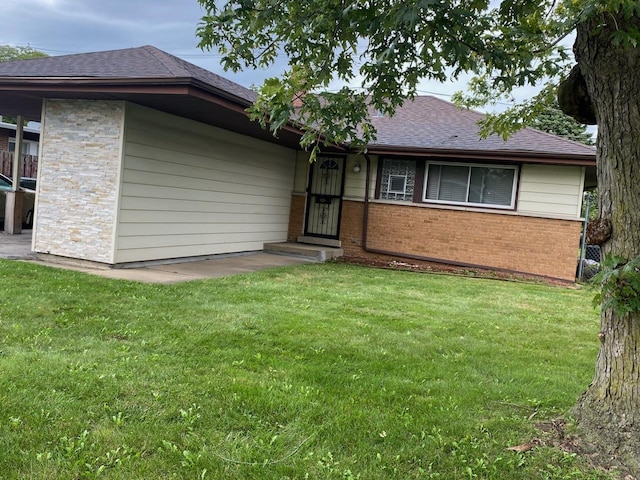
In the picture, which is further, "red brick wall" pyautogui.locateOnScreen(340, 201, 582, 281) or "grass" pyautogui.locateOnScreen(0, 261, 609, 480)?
"red brick wall" pyautogui.locateOnScreen(340, 201, 582, 281)

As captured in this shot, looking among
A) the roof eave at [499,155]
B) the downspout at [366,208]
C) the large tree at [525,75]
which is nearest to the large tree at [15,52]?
the downspout at [366,208]

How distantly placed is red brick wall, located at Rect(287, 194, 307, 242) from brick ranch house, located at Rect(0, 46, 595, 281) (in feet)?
0.13

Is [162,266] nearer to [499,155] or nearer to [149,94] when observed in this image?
[149,94]

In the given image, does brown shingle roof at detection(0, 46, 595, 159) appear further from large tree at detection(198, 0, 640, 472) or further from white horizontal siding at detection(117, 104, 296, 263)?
large tree at detection(198, 0, 640, 472)

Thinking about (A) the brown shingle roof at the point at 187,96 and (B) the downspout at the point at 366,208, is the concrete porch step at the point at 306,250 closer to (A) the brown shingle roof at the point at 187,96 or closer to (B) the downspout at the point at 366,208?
(B) the downspout at the point at 366,208

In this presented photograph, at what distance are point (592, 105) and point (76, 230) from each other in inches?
297

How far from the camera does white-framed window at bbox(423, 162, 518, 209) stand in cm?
1120

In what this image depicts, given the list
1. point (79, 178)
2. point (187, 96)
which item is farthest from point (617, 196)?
point (79, 178)


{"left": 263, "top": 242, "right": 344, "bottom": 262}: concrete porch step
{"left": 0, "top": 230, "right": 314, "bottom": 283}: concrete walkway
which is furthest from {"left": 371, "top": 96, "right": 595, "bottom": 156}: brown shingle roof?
{"left": 0, "top": 230, "right": 314, "bottom": 283}: concrete walkway

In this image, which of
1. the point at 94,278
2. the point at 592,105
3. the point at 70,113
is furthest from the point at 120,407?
the point at 70,113

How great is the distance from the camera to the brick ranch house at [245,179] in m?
7.91

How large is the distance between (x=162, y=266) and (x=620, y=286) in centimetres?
757

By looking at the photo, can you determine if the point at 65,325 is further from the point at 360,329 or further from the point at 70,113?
the point at 70,113

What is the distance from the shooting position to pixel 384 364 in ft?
13.7
